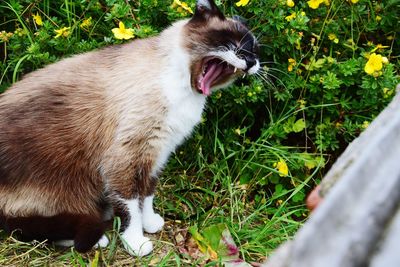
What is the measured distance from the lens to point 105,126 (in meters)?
2.22

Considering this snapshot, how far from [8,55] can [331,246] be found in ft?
8.43

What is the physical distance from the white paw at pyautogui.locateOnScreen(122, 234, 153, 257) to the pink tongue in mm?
640

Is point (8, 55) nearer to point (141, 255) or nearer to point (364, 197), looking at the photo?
point (141, 255)

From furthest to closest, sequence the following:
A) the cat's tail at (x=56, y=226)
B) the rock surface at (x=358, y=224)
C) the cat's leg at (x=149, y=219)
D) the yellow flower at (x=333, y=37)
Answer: the yellow flower at (x=333, y=37) → the cat's leg at (x=149, y=219) → the cat's tail at (x=56, y=226) → the rock surface at (x=358, y=224)

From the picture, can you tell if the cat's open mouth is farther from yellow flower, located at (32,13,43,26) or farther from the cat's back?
yellow flower, located at (32,13,43,26)

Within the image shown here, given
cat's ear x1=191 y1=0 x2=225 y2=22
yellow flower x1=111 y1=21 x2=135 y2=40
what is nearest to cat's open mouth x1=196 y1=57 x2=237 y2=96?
cat's ear x1=191 y1=0 x2=225 y2=22

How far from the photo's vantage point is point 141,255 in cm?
229

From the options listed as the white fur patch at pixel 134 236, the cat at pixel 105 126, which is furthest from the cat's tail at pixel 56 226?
the white fur patch at pixel 134 236

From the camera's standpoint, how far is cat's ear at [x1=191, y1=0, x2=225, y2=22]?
7.46 ft

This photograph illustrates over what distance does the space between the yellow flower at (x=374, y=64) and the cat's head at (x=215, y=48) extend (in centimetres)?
54

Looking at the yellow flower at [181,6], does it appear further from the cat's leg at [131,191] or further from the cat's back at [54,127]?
the cat's leg at [131,191]

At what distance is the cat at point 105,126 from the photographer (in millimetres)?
2188

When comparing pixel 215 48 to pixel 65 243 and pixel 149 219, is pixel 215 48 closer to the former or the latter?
pixel 149 219

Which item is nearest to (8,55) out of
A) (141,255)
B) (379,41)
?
(141,255)
